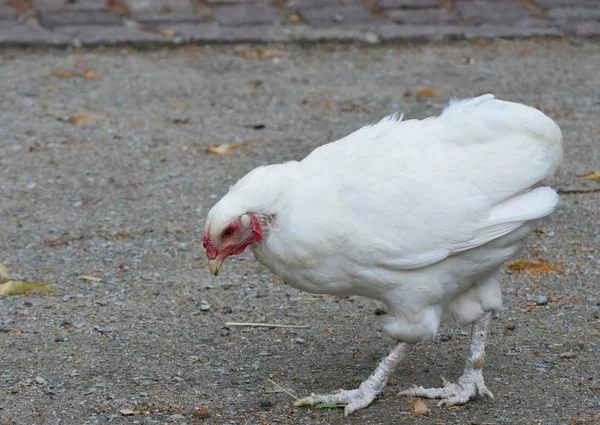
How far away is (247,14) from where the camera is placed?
27.3 ft

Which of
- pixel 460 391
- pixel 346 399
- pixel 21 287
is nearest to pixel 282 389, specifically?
pixel 346 399

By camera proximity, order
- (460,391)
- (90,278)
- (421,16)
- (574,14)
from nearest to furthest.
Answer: (460,391)
(90,278)
(421,16)
(574,14)

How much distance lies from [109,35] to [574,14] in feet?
12.9

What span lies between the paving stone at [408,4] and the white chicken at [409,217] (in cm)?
507

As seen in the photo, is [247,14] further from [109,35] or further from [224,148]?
[224,148]

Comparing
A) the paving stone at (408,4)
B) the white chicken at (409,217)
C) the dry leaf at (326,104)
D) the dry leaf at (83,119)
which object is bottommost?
the dry leaf at (83,119)

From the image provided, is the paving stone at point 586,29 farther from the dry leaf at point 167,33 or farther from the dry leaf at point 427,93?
the dry leaf at point 167,33

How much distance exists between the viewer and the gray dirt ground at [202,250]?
366 cm

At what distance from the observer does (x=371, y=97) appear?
7047 millimetres

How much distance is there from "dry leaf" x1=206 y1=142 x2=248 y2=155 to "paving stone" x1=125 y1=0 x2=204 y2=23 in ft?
7.50

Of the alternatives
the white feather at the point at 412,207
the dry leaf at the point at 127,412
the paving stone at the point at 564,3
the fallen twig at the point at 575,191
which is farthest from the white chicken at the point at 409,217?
the paving stone at the point at 564,3

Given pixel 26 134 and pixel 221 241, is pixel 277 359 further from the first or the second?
pixel 26 134

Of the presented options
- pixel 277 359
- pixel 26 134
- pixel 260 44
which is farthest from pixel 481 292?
pixel 260 44

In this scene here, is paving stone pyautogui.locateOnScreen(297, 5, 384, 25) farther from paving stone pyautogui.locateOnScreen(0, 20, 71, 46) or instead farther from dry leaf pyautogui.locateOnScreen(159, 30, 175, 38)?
paving stone pyautogui.locateOnScreen(0, 20, 71, 46)
